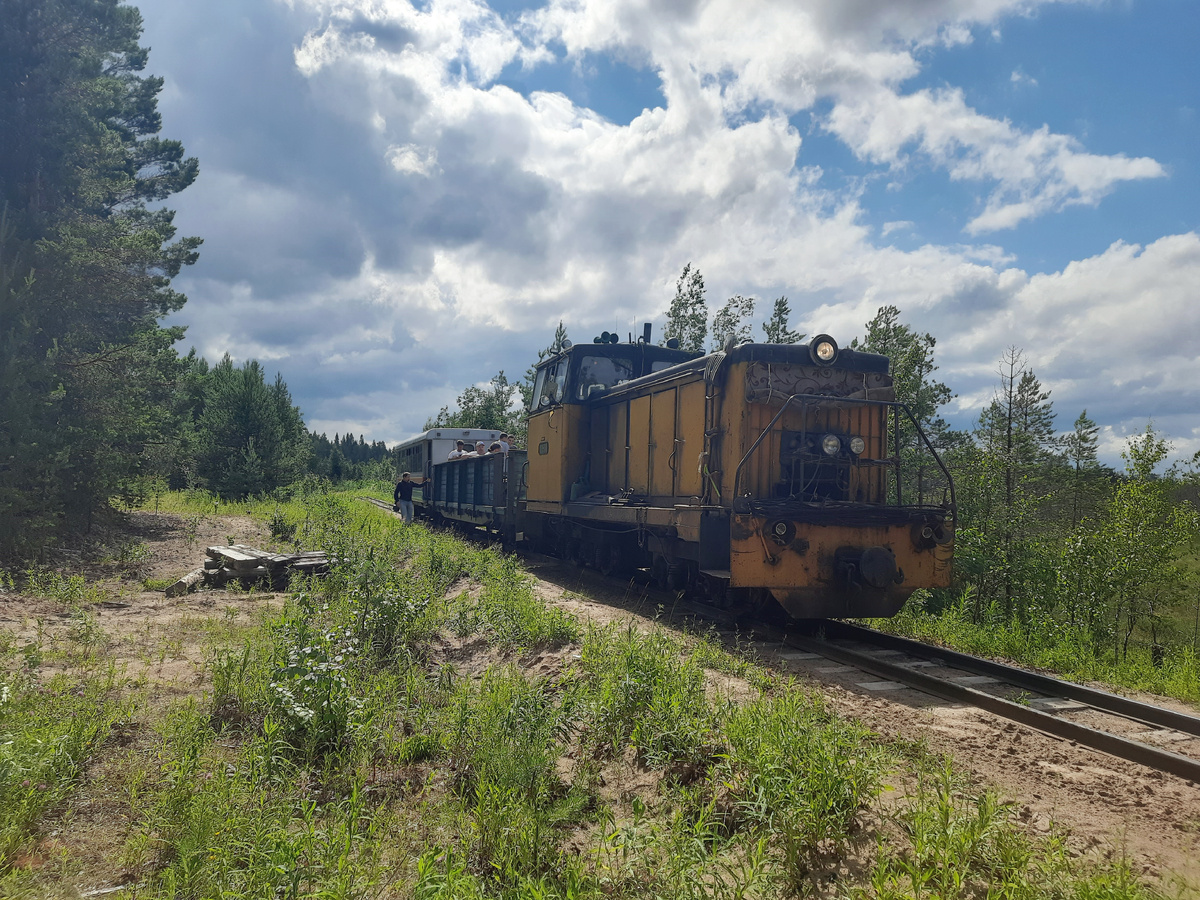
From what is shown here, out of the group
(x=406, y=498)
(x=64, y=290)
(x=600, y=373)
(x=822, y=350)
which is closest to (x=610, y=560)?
(x=600, y=373)

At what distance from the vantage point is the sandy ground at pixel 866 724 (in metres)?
3.37

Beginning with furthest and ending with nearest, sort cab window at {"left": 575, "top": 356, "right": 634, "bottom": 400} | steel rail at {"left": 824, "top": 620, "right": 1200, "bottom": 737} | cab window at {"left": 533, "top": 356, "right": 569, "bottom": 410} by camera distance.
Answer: cab window at {"left": 533, "top": 356, "right": 569, "bottom": 410} < cab window at {"left": 575, "top": 356, "right": 634, "bottom": 400} < steel rail at {"left": 824, "top": 620, "right": 1200, "bottom": 737}

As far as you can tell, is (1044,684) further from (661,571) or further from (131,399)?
(131,399)

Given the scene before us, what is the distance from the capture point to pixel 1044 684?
19.1 feet

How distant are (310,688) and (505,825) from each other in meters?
1.95

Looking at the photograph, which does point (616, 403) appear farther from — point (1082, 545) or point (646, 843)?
point (646, 843)

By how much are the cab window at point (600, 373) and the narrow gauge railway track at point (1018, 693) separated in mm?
5538

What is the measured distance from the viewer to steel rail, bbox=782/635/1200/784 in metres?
4.17

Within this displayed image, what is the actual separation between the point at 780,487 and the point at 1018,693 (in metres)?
3.03

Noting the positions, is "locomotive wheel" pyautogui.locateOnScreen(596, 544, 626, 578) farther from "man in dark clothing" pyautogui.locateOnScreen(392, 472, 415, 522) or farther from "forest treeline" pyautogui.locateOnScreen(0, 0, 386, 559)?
"forest treeline" pyautogui.locateOnScreen(0, 0, 386, 559)

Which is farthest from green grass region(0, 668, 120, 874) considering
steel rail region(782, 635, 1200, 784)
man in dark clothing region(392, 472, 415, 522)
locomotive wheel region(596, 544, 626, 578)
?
man in dark clothing region(392, 472, 415, 522)

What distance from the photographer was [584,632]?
705 cm

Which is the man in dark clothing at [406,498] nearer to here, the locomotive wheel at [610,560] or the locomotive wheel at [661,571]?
the locomotive wheel at [610,560]

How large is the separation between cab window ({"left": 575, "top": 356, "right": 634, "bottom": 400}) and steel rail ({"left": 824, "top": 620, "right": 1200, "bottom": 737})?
19.2 feet
